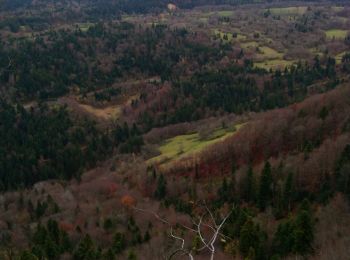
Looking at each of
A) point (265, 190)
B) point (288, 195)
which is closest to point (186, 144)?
point (265, 190)

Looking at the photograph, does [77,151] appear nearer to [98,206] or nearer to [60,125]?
[60,125]

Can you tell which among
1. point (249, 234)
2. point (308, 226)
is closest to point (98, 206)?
point (249, 234)

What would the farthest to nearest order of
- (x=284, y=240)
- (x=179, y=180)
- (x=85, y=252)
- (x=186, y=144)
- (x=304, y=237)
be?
(x=186, y=144)
(x=179, y=180)
(x=85, y=252)
(x=284, y=240)
(x=304, y=237)

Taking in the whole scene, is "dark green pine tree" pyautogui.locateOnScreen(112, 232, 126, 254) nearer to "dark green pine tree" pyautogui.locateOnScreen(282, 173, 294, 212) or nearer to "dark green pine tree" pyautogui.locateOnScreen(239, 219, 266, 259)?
"dark green pine tree" pyautogui.locateOnScreen(239, 219, 266, 259)

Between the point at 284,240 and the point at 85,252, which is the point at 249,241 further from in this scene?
the point at 85,252

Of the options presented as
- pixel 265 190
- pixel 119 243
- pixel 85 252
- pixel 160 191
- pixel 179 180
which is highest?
pixel 265 190

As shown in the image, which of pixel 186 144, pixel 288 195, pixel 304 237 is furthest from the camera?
pixel 186 144

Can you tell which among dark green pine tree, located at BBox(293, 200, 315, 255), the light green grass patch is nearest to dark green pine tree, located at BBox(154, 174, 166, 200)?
the light green grass patch

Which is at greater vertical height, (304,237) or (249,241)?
(304,237)
